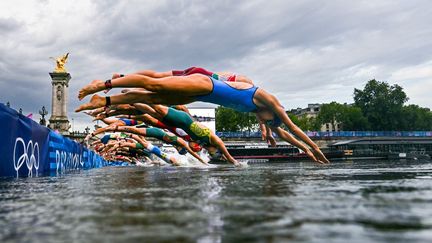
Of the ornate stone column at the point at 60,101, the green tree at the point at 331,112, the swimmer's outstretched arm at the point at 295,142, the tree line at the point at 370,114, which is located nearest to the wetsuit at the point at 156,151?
the swimmer's outstretched arm at the point at 295,142

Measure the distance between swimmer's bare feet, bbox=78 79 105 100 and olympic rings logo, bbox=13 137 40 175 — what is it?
2.19 m

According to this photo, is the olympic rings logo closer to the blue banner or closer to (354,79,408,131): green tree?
the blue banner

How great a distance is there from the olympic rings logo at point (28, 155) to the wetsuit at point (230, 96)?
4.03m

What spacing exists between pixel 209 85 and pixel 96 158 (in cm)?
1946

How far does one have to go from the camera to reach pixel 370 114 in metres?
109

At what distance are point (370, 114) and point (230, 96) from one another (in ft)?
353

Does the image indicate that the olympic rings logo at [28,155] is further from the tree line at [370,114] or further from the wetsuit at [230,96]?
the tree line at [370,114]

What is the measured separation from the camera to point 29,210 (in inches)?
119

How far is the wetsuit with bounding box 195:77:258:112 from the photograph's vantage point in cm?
884

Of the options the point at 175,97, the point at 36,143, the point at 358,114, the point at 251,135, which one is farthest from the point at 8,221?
the point at 358,114

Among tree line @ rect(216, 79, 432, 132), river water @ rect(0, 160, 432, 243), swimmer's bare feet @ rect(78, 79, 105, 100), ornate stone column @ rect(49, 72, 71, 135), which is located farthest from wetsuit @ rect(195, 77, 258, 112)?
tree line @ rect(216, 79, 432, 132)

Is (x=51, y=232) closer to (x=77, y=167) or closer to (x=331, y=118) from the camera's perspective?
(x=77, y=167)

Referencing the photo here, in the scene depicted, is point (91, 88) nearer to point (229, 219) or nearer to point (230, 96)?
point (230, 96)

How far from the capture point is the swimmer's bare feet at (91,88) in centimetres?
791
